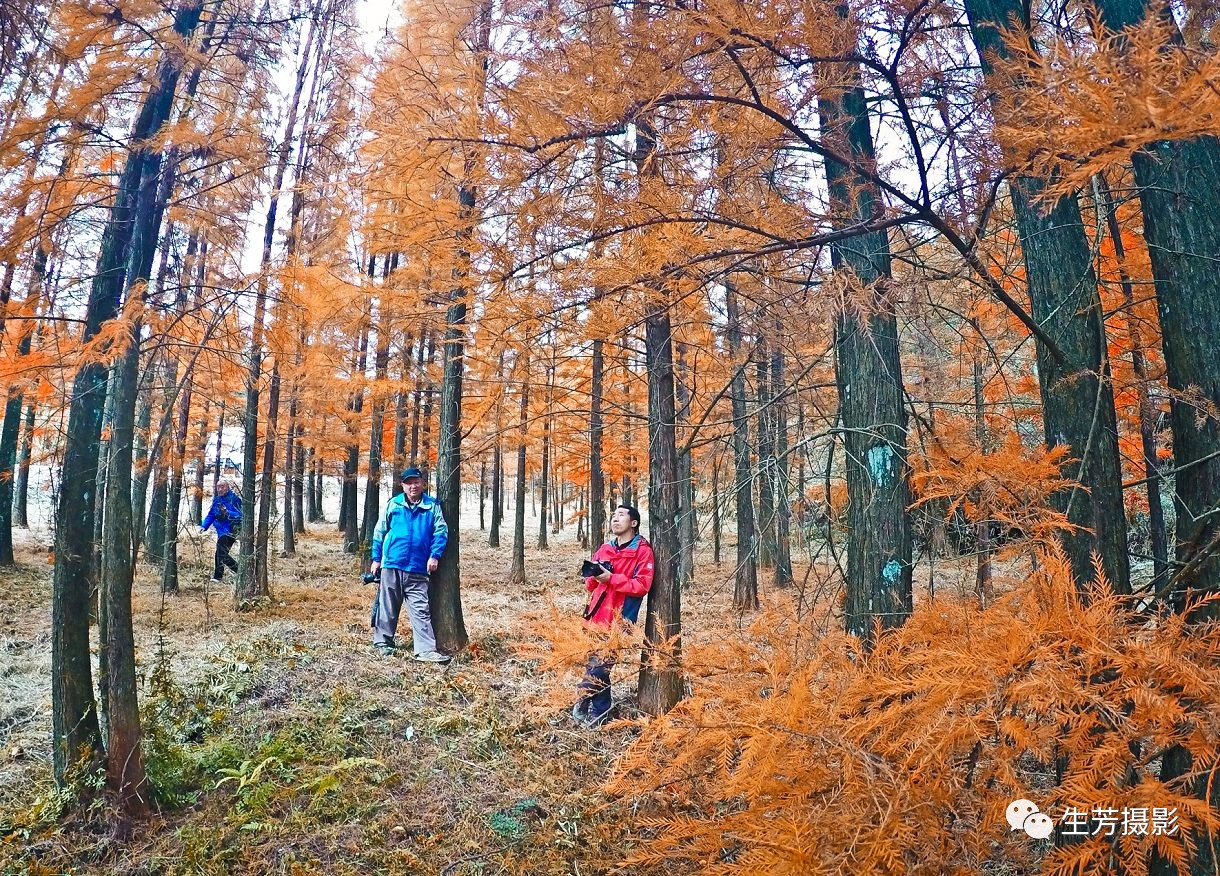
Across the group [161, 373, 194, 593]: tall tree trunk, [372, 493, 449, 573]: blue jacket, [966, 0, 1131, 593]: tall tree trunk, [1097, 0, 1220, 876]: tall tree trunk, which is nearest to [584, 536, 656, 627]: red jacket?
[372, 493, 449, 573]: blue jacket

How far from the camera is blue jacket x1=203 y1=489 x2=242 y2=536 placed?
10336mm

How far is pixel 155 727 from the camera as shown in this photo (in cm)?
404

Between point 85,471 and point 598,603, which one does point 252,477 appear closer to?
point 85,471

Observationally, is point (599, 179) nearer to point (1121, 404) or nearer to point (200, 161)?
point (200, 161)

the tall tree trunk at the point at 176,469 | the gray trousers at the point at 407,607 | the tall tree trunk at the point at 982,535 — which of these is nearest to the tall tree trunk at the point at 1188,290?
the tall tree trunk at the point at 982,535

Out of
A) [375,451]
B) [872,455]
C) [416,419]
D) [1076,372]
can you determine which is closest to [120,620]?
[872,455]

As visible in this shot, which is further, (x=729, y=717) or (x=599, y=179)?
(x=599, y=179)

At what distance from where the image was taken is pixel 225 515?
10.4 m

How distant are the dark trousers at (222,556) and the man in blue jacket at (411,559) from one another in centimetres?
512

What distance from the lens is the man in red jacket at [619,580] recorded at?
501cm

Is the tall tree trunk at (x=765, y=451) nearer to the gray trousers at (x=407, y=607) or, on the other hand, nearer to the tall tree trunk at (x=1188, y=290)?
the tall tree trunk at (x=1188, y=290)

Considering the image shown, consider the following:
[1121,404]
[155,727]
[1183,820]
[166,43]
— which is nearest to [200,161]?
[166,43]

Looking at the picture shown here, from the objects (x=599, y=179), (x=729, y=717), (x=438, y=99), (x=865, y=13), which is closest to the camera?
(x=729, y=717)

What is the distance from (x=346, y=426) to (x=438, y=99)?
1347 cm
